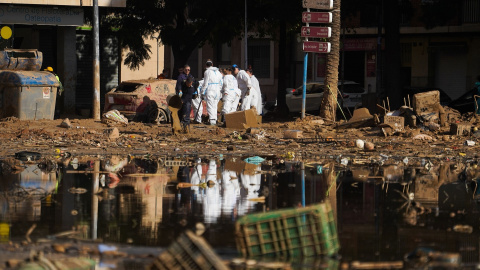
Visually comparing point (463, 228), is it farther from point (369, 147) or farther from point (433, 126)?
point (433, 126)

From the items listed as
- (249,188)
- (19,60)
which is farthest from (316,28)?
(249,188)

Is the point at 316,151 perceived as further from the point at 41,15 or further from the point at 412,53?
the point at 412,53

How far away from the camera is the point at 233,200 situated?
11.5 metres

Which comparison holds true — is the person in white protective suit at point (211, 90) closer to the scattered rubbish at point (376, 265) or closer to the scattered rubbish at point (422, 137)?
the scattered rubbish at point (422, 137)

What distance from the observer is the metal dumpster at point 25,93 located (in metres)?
25.5

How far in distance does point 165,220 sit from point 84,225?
0.83m

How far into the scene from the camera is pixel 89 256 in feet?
25.7

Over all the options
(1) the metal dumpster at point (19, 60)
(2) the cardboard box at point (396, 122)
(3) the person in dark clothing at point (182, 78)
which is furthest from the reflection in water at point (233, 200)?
(1) the metal dumpster at point (19, 60)

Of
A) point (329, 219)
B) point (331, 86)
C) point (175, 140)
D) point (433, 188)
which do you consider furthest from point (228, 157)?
point (329, 219)

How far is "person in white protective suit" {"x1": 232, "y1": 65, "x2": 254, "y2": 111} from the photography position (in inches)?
1143

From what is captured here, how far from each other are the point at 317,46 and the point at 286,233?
1771 cm

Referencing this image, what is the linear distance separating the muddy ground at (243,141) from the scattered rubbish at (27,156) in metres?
0.63

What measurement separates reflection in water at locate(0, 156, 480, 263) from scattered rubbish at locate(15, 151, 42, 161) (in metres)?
0.85

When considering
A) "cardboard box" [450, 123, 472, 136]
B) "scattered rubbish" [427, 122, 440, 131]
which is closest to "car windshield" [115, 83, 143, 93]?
"scattered rubbish" [427, 122, 440, 131]
